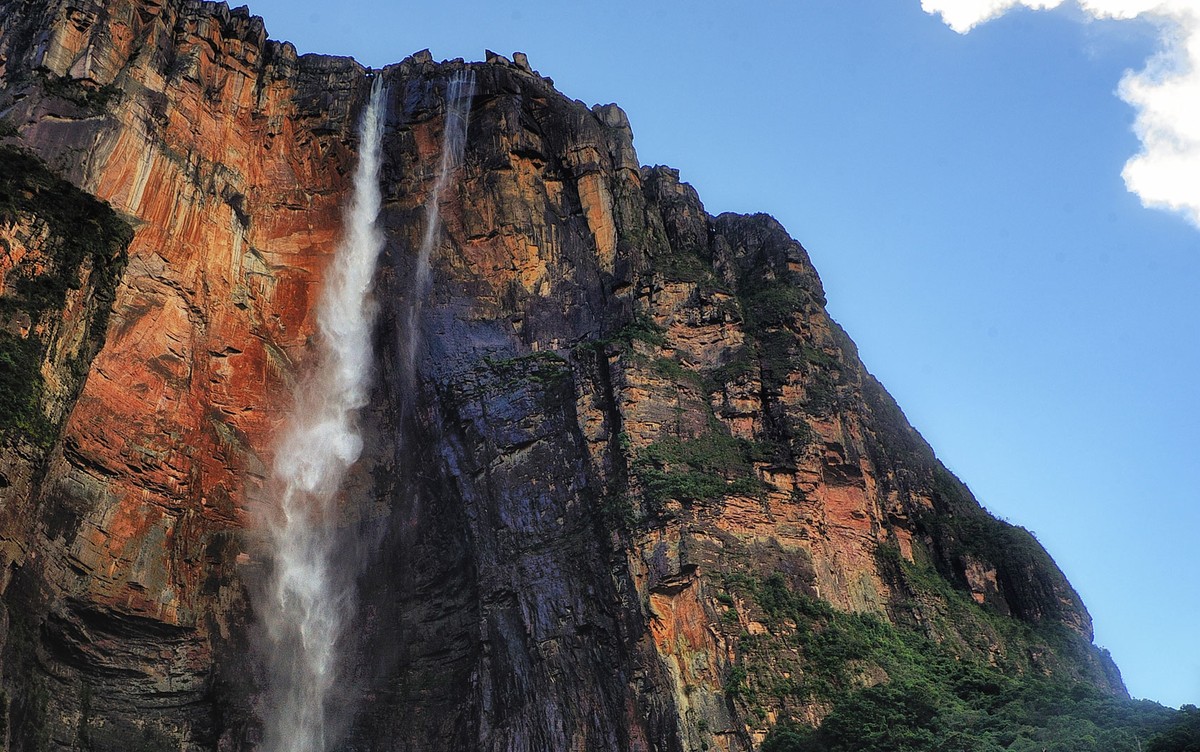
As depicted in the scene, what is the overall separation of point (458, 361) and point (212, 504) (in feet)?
34.2

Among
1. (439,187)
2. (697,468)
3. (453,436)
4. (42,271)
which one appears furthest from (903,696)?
(42,271)

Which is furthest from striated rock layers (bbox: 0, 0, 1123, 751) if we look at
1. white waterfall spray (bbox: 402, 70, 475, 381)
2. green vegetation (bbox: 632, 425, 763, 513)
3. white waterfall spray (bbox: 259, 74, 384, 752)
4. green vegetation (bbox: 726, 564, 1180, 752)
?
white waterfall spray (bbox: 259, 74, 384, 752)

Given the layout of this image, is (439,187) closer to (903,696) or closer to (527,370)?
(527,370)

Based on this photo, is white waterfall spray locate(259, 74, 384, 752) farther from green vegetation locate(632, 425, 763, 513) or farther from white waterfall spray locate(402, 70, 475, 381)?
green vegetation locate(632, 425, 763, 513)

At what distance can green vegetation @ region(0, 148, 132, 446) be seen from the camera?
3038cm

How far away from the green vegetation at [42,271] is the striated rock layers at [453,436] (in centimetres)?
14

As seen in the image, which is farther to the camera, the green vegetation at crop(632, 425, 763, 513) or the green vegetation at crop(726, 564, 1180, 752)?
the green vegetation at crop(632, 425, 763, 513)

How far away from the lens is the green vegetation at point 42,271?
30375 millimetres

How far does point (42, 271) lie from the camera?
32375 mm

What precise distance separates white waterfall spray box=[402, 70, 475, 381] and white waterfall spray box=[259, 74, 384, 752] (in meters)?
2.12

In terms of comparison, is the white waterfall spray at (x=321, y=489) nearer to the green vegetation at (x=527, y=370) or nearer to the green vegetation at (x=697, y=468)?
the green vegetation at (x=527, y=370)

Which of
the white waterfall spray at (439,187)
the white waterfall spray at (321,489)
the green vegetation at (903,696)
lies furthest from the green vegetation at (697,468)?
the white waterfall spray at (321,489)

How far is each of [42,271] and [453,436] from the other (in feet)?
49.3

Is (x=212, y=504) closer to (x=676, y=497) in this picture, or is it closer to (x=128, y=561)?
(x=128, y=561)
